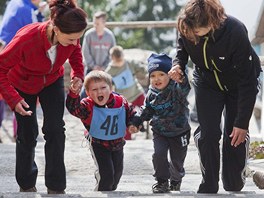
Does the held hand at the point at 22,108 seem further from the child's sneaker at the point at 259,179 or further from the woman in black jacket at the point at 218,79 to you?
the child's sneaker at the point at 259,179

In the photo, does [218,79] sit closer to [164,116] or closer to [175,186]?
[164,116]

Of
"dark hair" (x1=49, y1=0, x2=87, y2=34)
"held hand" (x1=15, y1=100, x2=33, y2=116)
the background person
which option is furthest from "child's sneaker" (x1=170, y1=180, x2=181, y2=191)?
the background person

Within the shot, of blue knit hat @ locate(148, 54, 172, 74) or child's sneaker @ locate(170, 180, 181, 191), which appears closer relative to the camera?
blue knit hat @ locate(148, 54, 172, 74)

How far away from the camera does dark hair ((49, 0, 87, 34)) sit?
5613 mm

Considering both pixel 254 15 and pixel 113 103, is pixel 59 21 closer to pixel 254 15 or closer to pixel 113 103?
pixel 113 103

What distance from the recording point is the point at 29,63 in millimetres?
5840

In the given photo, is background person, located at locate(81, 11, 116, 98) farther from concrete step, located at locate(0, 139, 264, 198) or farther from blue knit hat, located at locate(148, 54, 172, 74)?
blue knit hat, located at locate(148, 54, 172, 74)

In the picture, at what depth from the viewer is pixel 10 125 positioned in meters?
14.2

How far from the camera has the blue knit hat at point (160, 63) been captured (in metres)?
6.70

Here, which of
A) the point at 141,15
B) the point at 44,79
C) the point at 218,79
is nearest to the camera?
the point at 218,79

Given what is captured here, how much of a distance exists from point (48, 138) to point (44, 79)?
1.33ft

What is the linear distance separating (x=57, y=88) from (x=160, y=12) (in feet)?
48.3

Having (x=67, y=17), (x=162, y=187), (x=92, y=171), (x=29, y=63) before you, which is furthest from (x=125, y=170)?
(x=67, y=17)

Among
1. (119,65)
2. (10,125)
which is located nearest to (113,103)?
(119,65)
